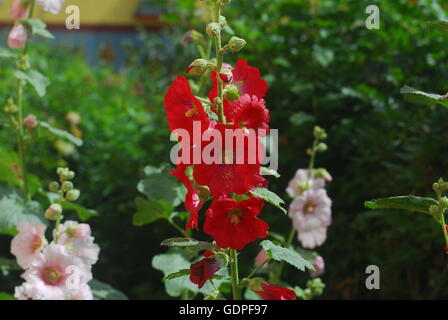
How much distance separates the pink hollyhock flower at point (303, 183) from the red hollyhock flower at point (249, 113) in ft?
2.50

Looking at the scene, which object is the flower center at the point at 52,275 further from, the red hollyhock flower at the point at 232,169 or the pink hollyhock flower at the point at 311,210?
the pink hollyhock flower at the point at 311,210

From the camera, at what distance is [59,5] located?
180 centimetres

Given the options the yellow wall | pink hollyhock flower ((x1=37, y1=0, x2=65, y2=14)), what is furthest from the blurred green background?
the yellow wall

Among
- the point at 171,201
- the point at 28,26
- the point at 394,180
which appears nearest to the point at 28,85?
the point at 28,26

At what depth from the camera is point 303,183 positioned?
6.28ft

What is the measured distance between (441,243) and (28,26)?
4.71 feet

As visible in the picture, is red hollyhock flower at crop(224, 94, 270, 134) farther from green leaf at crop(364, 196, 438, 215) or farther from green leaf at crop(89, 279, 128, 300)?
green leaf at crop(89, 279, 128, 300)

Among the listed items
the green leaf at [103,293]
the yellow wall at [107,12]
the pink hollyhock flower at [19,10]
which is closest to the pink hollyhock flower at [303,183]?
the green leaf at [103,293]

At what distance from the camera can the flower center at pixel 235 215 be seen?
117cm

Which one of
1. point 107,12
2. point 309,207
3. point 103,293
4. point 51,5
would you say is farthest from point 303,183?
point 107,12

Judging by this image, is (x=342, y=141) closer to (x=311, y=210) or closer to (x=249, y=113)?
(x=311, y=210)

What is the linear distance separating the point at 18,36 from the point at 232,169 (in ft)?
3.18

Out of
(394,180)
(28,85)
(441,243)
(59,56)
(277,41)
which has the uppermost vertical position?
(59,56)
